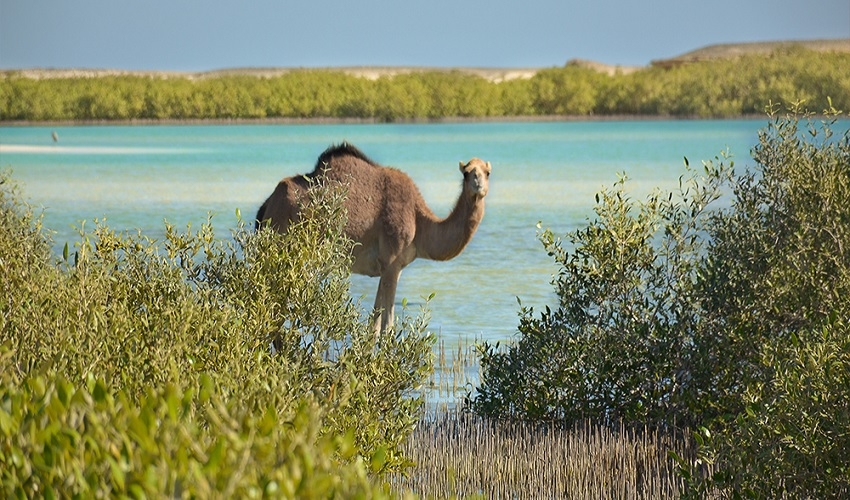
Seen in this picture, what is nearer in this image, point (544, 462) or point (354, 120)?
point (544, 462)

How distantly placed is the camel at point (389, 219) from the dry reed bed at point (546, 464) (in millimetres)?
3570

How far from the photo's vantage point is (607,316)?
27.7 ft

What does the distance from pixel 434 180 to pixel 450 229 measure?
115ft

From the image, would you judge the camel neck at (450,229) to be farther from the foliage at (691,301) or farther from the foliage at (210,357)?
the foliage at (210,357)

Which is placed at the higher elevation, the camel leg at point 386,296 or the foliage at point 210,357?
the foliage at point 210,357

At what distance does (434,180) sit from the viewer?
46656 millimetres

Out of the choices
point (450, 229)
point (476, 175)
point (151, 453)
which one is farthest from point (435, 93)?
point (151, 453)

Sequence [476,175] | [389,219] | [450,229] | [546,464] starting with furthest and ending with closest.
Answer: [450,229] < [389,219] < [476,175] < [546,464]

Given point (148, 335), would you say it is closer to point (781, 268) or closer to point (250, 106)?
point (781, 268)

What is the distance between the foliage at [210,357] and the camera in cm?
338

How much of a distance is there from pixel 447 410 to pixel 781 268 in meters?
2.48

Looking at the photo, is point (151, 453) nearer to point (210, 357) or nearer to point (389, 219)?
point (210, 357)

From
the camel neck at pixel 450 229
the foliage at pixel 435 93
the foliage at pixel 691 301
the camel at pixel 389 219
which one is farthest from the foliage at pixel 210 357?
the foliage at pixel 435 93

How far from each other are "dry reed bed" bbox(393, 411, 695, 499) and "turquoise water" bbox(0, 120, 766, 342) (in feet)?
5.18
